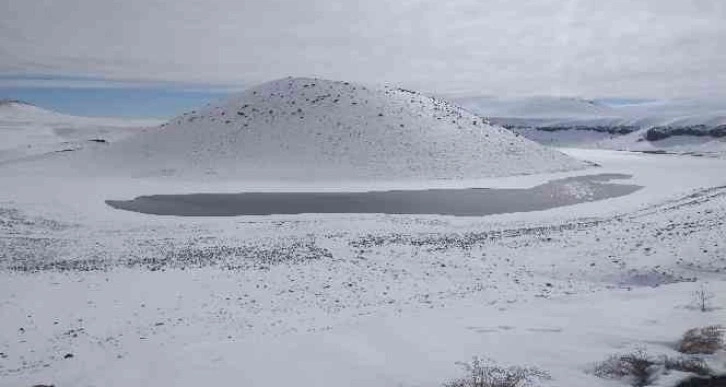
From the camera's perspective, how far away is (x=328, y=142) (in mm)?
64875

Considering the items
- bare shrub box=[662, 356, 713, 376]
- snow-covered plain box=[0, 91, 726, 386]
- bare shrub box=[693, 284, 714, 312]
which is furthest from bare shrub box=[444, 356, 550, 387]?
bare shrub box=[693, 284, 714, 312]

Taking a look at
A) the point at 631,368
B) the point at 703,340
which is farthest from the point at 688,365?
the point at 703,340

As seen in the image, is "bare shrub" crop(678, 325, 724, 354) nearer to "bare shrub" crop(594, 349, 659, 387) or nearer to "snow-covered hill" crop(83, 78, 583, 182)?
"bare shrub" crop(594, 349, 659, 387)

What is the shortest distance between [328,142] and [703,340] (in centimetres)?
5551

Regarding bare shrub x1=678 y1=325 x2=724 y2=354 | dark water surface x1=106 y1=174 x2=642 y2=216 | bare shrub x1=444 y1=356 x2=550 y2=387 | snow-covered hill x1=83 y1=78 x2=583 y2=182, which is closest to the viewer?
bare shrub x1=444 y1=356 x2=550 y2=387

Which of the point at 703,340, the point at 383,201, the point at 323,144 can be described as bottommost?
the point at 703,340

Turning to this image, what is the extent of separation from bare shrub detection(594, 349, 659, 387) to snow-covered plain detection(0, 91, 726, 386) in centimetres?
27

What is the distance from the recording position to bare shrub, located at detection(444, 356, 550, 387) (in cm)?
966

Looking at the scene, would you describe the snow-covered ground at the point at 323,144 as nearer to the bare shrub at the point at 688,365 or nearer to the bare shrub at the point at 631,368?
the bare shrub at the point at 631,368

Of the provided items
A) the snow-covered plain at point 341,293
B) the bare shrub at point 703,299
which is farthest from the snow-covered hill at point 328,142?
the bare shrub at point 703,299

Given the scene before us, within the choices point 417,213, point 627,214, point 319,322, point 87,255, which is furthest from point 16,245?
point 627,214

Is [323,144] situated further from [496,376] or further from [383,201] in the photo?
[496,376]

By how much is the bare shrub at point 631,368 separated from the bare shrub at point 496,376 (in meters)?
1.05

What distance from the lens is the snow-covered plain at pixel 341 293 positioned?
11625 mm
